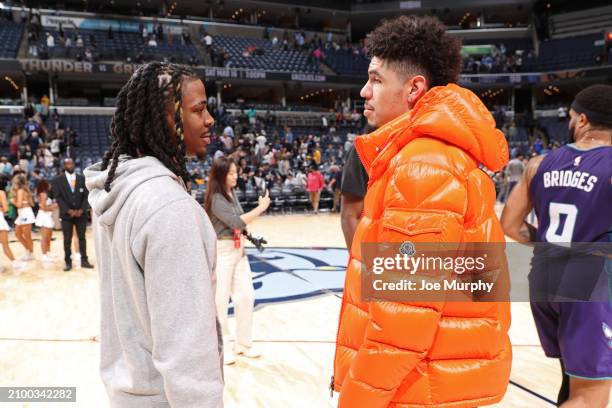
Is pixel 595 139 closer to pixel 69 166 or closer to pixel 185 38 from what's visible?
pixel 69 166

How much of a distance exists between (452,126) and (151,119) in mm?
753

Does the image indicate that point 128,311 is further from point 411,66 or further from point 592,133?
point 592,133

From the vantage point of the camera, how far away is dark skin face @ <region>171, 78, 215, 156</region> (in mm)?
1236

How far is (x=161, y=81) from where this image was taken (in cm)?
119

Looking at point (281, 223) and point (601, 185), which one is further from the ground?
point (601, 185)

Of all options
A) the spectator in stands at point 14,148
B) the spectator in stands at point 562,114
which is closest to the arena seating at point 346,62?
the spectator in stands at point 562,114

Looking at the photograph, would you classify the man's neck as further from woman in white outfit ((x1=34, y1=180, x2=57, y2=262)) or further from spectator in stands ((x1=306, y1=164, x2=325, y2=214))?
spectator in stands ((x1=306, y1=164, x2=325, y2=214))

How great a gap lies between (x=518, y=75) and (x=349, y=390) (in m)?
28.2

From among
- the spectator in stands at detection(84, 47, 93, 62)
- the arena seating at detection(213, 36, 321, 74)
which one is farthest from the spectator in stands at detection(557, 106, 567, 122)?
the spectator in stands at detection(84, 47, 93, 62)

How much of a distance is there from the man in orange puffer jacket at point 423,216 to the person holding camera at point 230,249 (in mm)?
2279

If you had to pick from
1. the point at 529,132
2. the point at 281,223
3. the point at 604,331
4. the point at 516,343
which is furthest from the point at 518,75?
the point at 604,331

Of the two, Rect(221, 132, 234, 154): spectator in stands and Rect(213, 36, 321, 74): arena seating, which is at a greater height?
Rect(213, 36, 321, 74): arena seating

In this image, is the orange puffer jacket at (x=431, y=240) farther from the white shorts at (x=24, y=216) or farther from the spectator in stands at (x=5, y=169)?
the spectator in stands at (x=5, y=169)

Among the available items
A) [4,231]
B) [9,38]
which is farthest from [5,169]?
[9,38]
